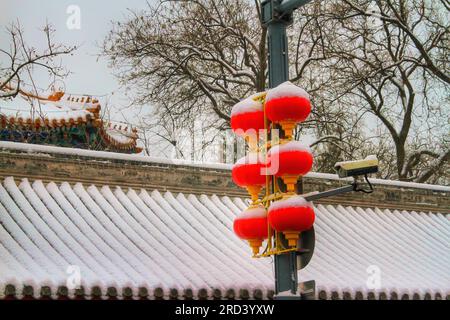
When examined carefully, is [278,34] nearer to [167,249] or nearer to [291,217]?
[291,217]

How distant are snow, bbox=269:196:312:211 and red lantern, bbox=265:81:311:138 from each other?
0.60 m

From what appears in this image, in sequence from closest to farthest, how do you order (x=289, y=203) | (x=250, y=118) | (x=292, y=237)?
(x=289, y=203) < (x=292, y=237) < (x=250, y=118)

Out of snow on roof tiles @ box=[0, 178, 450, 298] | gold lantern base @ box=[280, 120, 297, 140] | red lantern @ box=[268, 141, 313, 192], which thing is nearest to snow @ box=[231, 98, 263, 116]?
gold lantern base @ box=[280, 120, 297, 140]

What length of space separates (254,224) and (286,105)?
960 millimetres

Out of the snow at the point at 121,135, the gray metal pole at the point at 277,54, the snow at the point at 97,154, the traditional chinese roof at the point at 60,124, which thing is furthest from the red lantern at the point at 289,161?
the snow at the point at 121,135

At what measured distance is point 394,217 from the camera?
1140 cm

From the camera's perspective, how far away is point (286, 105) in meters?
5.79

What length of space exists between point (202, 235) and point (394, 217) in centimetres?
346

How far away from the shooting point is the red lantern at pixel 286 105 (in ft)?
18.9

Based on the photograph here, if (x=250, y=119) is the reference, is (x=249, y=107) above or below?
above

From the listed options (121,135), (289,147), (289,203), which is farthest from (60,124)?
(289,203)

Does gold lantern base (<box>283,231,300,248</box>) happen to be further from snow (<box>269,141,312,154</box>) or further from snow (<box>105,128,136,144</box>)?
snow (<box>105,128,136,144</box>)

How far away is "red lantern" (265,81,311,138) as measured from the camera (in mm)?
5773
